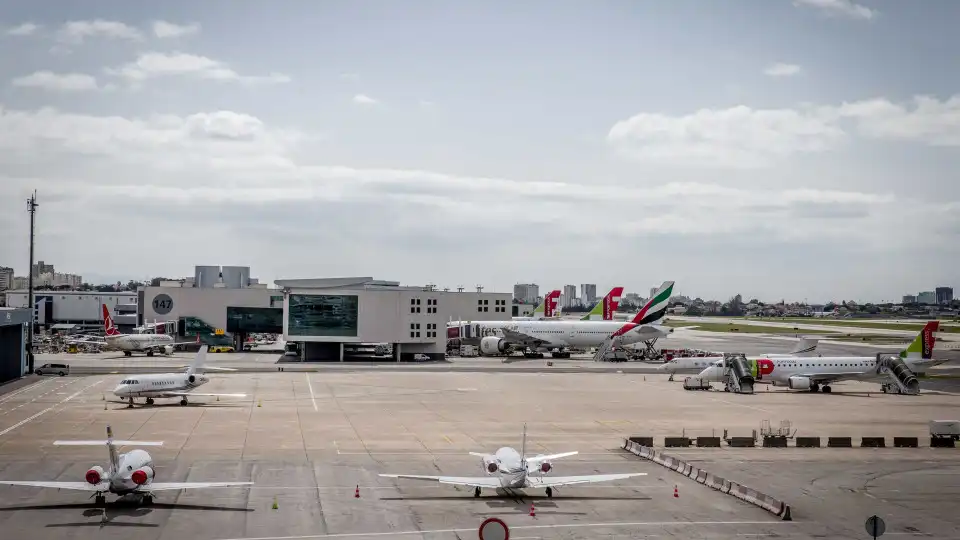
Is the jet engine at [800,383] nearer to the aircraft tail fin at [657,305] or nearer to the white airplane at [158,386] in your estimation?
the aircraft tail fin at [657,305]

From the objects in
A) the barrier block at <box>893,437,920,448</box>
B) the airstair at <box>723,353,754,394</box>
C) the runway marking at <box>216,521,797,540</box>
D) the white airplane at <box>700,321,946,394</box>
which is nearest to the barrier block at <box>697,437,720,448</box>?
the barrier block at <box>893,437,920,448</box>

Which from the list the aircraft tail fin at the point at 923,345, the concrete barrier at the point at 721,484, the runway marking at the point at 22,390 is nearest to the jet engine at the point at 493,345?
the aircraft tail fin at the point at 923,345

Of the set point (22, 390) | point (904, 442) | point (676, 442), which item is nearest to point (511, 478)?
point (676, 442)

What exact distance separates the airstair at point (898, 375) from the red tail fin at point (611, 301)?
89.7m

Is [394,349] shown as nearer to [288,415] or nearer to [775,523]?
[288,415]

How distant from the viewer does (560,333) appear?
14862cm

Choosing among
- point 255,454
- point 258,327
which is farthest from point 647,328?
point 255,454

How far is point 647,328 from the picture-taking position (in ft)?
467

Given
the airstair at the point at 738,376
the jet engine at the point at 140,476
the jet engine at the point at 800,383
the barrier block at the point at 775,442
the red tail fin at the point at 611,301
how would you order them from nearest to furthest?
the jet engine at the point at 140,476 < the barrier block at the point at 775,442 < the airstair at the point at 738,376 < the jet engine at the point at 800,383 < the red tail fin at the point at 611,301

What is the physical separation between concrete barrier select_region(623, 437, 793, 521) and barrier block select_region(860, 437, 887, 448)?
15809 mm

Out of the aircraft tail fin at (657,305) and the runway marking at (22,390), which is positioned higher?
the aircraft tail fin at (657,305)

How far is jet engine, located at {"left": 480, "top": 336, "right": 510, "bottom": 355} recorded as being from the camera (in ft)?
486

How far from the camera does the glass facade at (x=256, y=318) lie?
155m

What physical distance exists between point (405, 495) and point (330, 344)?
10618 centimetres
